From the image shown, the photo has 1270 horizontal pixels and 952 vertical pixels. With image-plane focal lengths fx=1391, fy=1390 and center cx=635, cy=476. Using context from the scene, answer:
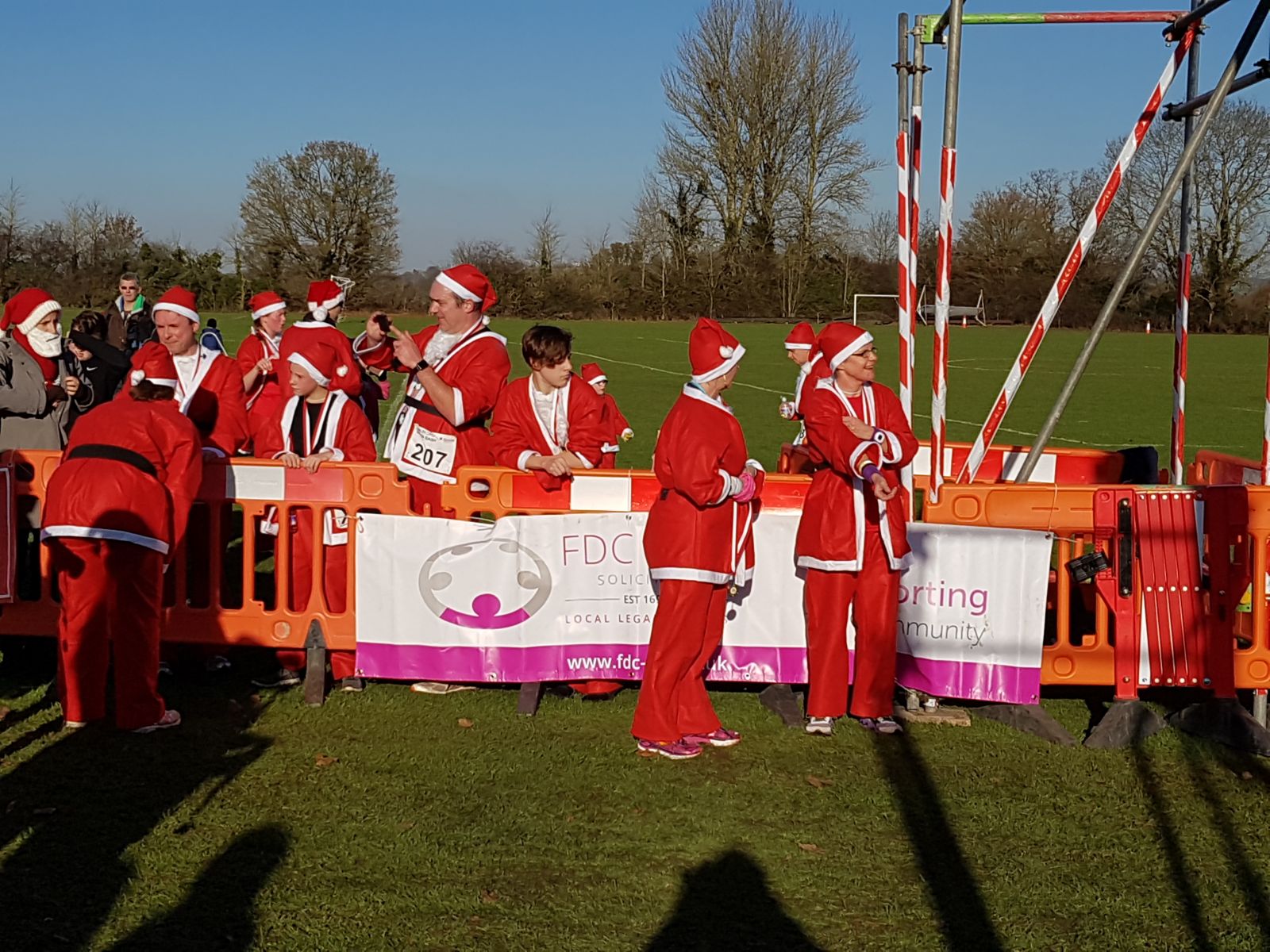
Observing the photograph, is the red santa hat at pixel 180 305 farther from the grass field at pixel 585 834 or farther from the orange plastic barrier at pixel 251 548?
the grass field at pixel 585 834

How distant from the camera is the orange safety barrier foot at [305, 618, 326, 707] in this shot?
7031 mm

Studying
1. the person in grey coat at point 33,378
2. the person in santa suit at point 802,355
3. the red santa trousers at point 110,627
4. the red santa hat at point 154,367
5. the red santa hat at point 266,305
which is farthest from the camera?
the red santa hat at point 266,305

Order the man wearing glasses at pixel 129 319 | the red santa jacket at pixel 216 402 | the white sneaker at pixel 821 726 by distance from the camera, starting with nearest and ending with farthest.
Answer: the white sneaker at pixel 821 726
the red santa jacket at pixel 216 402
the man wearing glasses at pixel 129 319

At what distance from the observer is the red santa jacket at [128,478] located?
20.7 feet

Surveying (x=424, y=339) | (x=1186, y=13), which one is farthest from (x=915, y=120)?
(x=424, y=339)

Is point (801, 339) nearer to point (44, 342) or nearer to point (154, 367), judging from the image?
point (154, 367)

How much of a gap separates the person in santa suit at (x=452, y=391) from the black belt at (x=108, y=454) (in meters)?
1.47

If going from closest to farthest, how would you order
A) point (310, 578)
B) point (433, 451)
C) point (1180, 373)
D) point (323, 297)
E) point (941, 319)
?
point (941, 319) → point (310, 578) → point (433, 451) → point (1180, 373) → point (323, 297)

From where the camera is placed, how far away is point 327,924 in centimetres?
452

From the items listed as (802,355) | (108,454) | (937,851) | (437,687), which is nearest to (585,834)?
(937,851)

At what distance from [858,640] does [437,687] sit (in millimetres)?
2230

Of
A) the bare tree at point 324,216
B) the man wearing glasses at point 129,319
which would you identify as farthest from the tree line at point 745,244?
the man wearing glasses at point 129,319

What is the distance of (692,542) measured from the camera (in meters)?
6.25

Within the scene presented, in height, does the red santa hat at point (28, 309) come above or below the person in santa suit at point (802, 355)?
above
